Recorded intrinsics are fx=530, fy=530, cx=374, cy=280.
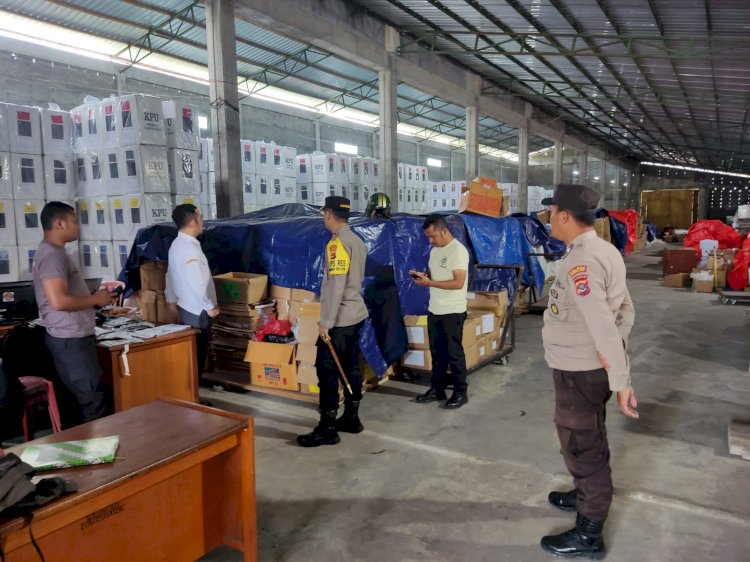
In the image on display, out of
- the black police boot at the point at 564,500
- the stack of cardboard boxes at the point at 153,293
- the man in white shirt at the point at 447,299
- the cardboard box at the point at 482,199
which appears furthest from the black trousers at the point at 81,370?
the cardboard box at the point at 482,199

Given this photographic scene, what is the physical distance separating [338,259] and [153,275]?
8.97 ft

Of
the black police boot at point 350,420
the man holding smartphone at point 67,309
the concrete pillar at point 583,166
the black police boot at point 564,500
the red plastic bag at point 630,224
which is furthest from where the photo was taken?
the concrete pillar at point 583,166

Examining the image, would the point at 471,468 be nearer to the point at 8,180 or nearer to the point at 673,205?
the point at 8,180

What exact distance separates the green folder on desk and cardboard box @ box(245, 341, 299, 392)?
8.55 ft

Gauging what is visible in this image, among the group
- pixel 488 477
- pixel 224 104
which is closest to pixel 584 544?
pixel 488 477

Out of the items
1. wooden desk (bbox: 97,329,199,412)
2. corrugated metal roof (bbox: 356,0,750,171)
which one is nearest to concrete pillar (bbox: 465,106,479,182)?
corrugated metal roof (bbox: 356,0,750,171)

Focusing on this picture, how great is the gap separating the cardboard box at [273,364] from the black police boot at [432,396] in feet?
3.55

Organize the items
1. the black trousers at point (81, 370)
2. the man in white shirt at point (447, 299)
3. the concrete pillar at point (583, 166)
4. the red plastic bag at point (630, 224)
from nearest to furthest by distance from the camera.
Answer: the black trousers at point (81, 370)
the man in white shirt at point (447, 299)
the red plastic bag at point (630, 224)
the concrete pillar at point (583, 166)

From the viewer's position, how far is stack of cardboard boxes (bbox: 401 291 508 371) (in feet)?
16.2

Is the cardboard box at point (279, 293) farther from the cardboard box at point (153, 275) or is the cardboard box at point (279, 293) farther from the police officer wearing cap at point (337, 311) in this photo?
the police officer wearing cap at point (337, 311)

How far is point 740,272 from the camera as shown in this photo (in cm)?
972

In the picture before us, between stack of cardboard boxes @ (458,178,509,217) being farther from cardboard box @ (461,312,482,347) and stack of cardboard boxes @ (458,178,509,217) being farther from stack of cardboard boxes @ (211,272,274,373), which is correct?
stack of cardboard boxes @ (211,272,274,373)

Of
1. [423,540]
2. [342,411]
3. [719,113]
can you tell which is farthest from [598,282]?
[719,113]

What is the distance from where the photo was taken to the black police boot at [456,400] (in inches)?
173
